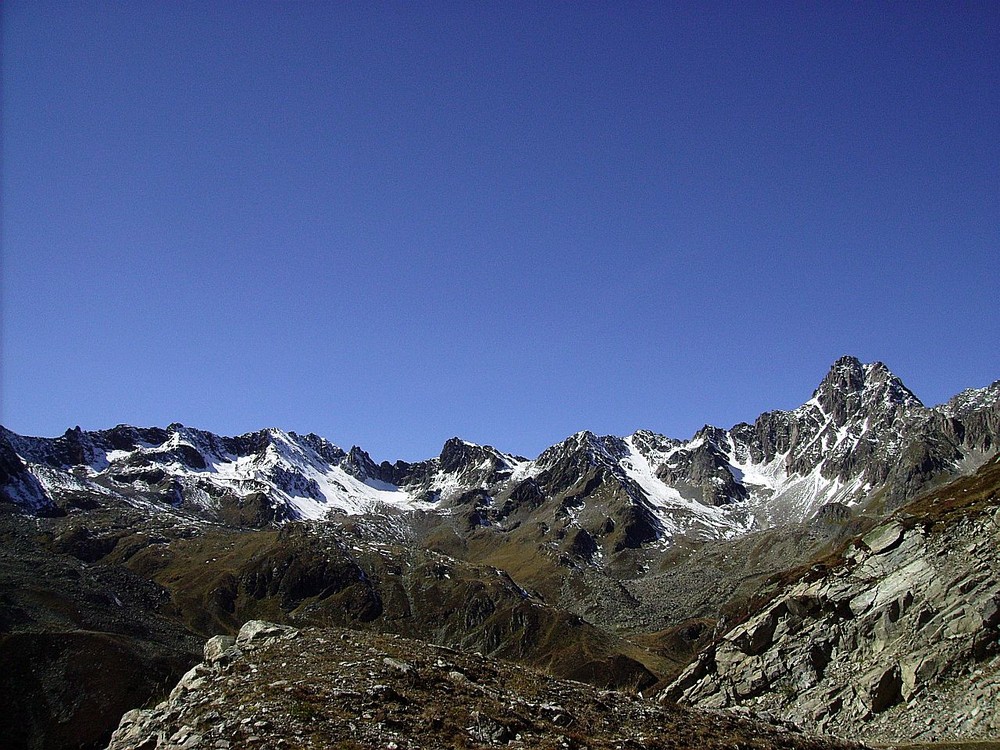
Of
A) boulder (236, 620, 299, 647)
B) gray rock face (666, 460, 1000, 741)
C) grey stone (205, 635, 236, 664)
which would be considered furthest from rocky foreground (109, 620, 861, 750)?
gray rock face (666, 460, 1000, 741)

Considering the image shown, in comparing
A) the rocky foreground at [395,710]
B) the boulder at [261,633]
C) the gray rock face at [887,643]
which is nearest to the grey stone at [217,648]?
the rocky foreground at [395,710]

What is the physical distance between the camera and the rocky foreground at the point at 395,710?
74.2 feet

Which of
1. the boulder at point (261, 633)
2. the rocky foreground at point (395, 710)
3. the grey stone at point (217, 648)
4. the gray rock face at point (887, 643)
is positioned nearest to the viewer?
the rocky foreground at point (395, 710)

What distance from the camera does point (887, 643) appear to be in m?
41.6

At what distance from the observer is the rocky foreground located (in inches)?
890

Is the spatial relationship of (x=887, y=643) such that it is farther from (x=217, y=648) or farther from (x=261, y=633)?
(x=217, y=648)

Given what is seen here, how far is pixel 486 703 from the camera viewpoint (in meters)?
26.5

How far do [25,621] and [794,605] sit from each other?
151 meters

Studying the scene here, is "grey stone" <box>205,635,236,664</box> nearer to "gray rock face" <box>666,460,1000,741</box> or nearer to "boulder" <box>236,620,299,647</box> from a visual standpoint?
"boulder" <box>236,620,299,647</box>

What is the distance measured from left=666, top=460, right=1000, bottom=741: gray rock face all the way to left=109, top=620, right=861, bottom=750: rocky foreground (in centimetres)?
1192

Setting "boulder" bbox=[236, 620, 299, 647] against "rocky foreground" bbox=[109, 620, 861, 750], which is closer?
"rocky foreground" bbox=[109, 620, 861, 750]

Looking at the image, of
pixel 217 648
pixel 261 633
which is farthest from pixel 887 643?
pixel 217 648

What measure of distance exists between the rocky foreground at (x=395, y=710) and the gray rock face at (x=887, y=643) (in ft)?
39.1

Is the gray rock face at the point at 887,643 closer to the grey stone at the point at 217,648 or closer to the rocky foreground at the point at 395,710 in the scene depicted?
the rocky foreground at the point at 395,710
